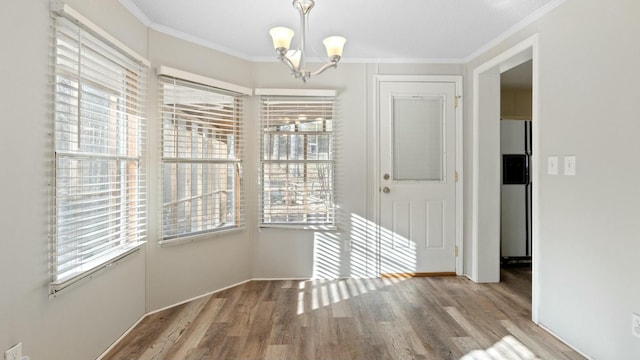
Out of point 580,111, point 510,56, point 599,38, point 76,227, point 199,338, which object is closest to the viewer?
point 76,227

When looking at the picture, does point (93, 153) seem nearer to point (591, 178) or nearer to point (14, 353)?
point (14, 353)

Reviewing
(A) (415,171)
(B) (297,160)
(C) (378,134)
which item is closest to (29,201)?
(B) (297,160)

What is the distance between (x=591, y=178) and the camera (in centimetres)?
214

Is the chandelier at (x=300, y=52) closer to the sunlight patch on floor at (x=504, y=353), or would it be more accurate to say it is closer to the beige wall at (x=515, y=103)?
the sunlight patch on floor at (x=504, y=353)

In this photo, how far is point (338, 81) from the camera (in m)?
3.72

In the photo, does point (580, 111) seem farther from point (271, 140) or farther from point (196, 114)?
point (196, 114)

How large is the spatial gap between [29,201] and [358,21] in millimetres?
2473

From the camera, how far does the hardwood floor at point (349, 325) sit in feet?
7.39

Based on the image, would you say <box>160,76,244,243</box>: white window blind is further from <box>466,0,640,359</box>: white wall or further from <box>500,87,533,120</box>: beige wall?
<box>500,87,533,120</box>: beige wall

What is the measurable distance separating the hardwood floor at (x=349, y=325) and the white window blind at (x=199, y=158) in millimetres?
727

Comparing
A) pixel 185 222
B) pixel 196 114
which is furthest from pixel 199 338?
pixel 196 114

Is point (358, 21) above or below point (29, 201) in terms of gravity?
above

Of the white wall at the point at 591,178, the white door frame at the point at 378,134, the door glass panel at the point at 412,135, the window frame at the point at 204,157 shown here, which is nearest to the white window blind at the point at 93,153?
the window frame at the point at 204,157

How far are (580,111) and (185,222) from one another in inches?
122
